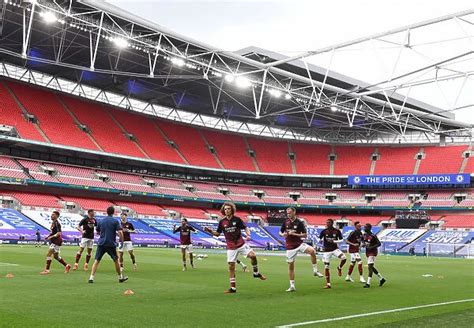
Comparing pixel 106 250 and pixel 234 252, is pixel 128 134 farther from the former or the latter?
pixel 234 252

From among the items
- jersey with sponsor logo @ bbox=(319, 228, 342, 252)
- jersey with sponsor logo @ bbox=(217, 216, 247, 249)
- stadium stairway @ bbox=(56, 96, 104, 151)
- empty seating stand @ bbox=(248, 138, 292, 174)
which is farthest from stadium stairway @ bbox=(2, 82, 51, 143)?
jersey with sponsor logo @ bbox=(217, 216, 247, 249)

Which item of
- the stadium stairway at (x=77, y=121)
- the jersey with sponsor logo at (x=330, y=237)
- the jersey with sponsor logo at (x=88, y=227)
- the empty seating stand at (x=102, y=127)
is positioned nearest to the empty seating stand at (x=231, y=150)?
the empty seating stand at (x=102, y=127)

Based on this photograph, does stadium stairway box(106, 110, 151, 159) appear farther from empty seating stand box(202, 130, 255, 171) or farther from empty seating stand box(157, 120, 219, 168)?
empty seating stand box(202, 130, 255, 171)

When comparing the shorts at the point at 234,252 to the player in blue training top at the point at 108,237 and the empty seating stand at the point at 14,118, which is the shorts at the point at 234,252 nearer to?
the player in blue training top at the point at 108,237

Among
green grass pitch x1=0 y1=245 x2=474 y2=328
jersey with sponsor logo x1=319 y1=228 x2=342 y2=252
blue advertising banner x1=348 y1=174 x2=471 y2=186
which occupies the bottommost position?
green grass pitch x1=0 y1=245 x2=474 y2=328

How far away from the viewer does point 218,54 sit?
1816 inches

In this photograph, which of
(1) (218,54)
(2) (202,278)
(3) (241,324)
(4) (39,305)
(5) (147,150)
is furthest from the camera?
(5) (147,150)

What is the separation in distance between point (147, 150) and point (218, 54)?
80.0ft

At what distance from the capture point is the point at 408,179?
74188 millimetres

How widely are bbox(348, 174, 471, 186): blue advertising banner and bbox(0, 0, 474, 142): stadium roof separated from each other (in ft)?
23.5

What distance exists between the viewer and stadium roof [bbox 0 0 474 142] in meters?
39.9

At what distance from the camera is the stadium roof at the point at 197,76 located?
131 feet

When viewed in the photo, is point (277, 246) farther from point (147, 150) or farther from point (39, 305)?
point (39, 305)

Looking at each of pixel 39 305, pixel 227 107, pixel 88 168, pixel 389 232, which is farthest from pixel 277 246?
pixel 39 305
